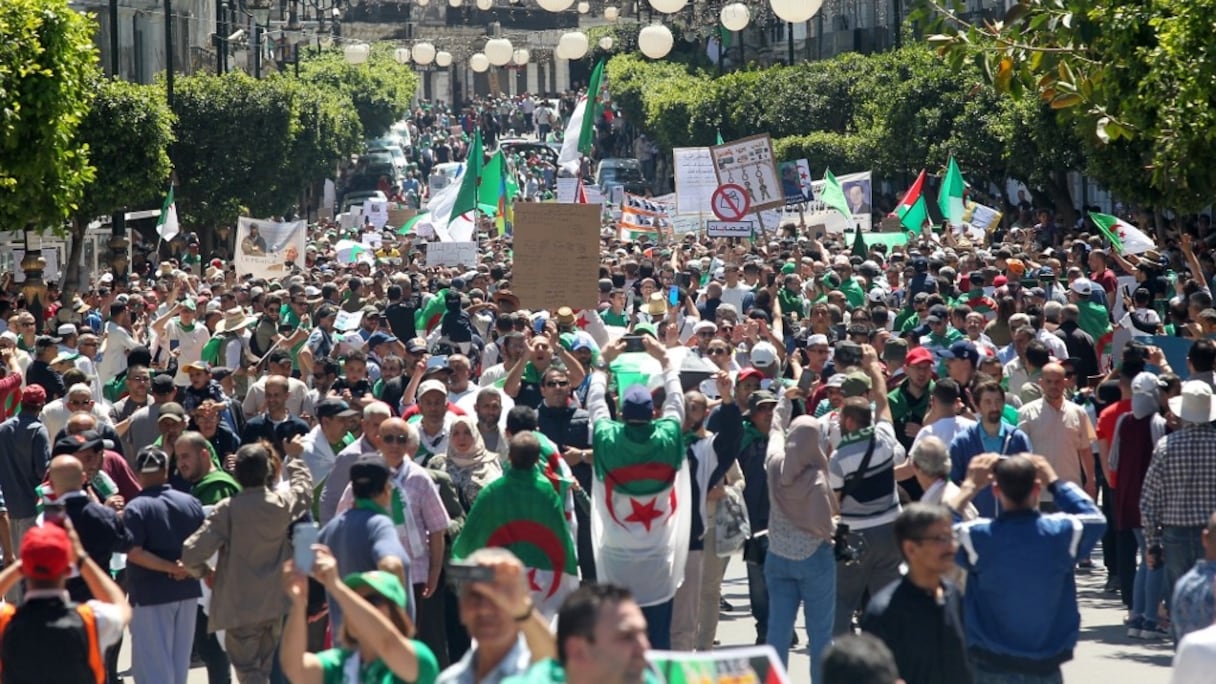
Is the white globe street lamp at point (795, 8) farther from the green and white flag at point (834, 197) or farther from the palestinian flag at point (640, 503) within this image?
the palestinian flag at point (640, 503)

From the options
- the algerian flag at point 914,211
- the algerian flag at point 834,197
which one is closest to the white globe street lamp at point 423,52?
the algerian flag at point 834,197

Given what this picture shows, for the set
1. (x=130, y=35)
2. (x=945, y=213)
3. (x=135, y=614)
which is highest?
(x=130, y=35)

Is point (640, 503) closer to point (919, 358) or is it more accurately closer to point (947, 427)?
point (947, 427)

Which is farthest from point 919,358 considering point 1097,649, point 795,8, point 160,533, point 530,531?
point 795,8

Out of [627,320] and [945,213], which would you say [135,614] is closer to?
[627,320]

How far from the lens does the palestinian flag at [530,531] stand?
28.2ft

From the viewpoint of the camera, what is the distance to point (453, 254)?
26.3 metres

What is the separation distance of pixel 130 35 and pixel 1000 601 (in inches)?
1830

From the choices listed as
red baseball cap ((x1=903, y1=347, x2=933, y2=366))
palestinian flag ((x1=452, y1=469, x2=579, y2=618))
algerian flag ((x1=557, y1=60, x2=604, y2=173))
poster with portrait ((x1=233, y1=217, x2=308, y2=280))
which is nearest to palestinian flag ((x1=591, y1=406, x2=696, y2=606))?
palestinian flag ((x1=452, y1=469, x2=579, y2=618))

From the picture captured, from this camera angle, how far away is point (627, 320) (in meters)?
17.8

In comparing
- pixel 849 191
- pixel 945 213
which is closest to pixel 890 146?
pixel 849 191

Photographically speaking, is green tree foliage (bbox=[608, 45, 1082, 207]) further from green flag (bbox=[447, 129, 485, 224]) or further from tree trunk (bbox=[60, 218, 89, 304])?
tree trunk (bbox=[60, 218, 89, 304])

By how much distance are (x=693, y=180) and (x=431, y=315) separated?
11.5 metres

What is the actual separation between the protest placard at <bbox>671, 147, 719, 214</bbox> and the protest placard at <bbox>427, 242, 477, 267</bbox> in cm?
331
